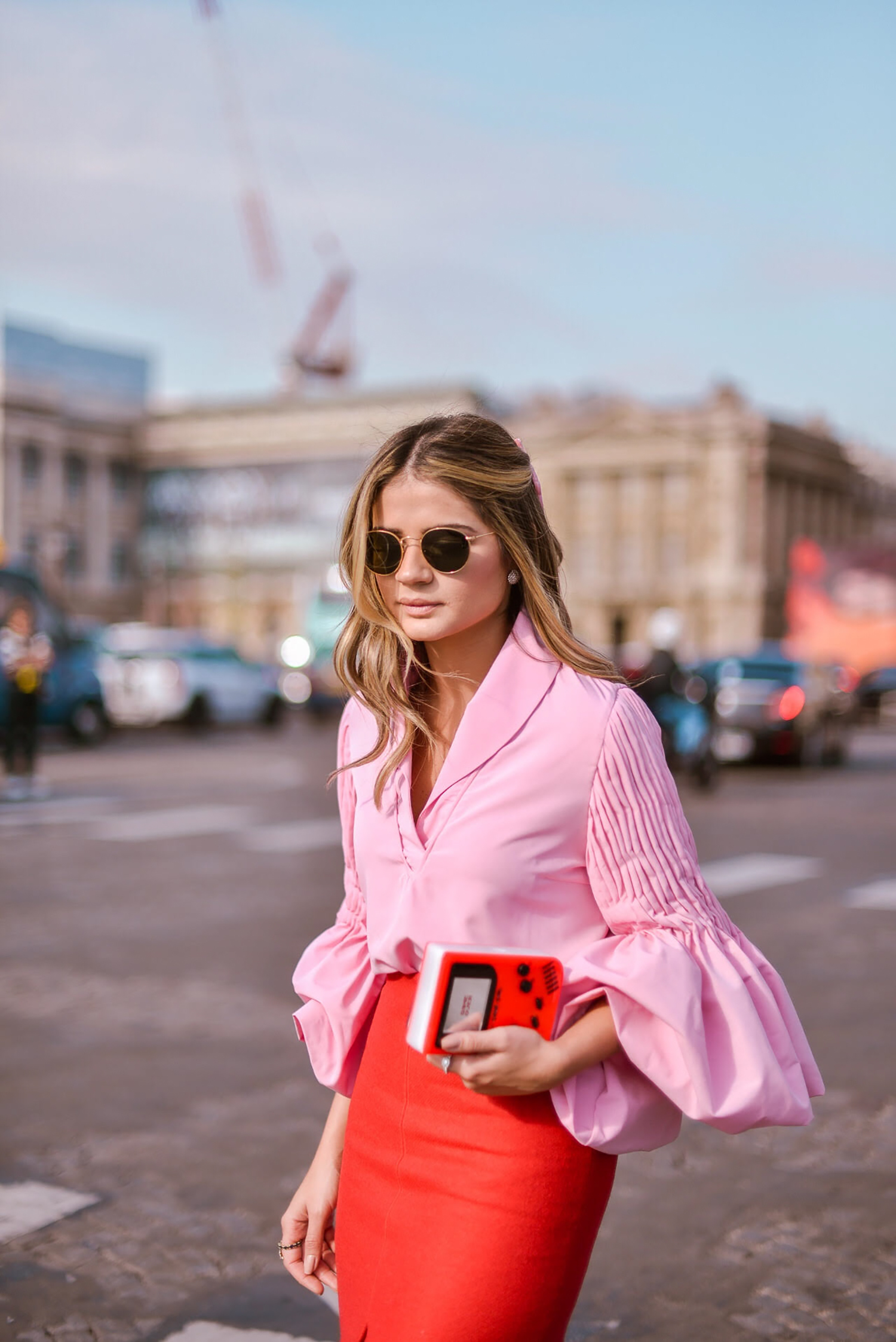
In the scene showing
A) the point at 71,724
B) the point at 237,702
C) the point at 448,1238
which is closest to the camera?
the point at 448,1238

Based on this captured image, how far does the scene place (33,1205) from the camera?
12.9 ft

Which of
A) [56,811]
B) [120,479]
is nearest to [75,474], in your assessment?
[120,479]

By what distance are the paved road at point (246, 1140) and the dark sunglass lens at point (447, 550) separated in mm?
1925

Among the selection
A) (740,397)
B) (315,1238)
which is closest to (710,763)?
(315,1238)

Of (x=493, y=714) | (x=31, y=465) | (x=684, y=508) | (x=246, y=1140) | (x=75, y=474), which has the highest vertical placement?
(x=31, y=465)

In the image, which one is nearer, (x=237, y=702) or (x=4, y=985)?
(x=4, y=985)

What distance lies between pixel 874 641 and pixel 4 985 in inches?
2201

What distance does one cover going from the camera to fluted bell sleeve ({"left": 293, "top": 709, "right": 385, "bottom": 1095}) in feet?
6.78

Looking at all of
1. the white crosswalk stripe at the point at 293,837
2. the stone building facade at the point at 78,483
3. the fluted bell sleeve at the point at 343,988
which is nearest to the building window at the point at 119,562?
the stone building facade at the point at 78,483

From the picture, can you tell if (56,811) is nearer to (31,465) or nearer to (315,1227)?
(315,1227)

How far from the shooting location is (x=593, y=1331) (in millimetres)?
3271

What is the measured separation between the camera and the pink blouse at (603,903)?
178cm

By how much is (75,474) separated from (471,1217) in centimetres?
10548

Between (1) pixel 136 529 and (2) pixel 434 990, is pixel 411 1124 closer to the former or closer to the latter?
(2) pixel 434 990
